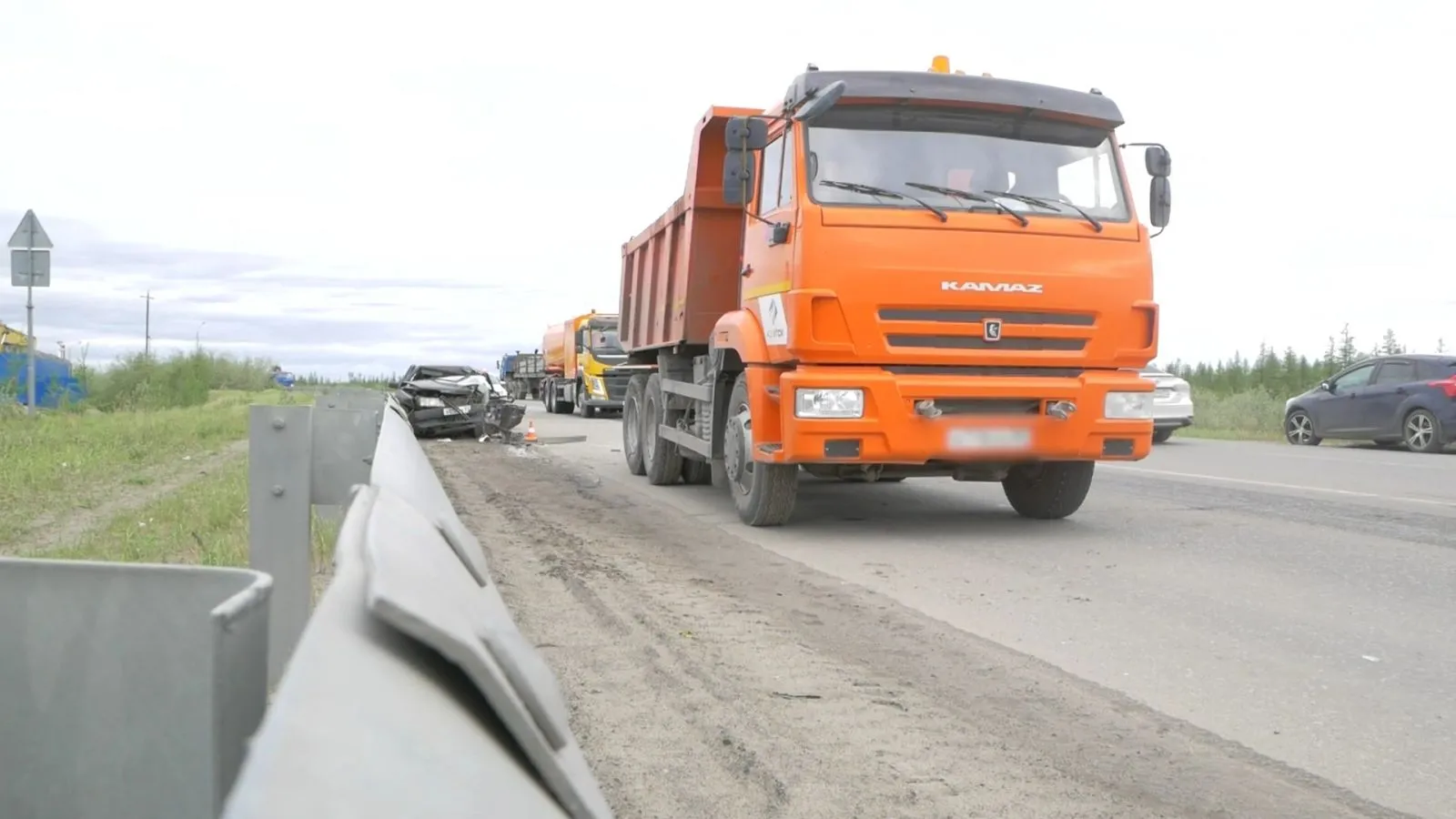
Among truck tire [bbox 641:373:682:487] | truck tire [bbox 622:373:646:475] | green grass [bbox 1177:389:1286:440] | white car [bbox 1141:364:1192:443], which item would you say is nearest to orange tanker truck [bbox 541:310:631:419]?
green grass [bbox 1177:389:1286:440]

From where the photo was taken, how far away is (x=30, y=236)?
1659 centimetres

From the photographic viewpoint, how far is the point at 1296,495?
11117 mm

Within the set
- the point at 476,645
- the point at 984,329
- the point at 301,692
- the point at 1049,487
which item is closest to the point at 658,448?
the point at 1049,487

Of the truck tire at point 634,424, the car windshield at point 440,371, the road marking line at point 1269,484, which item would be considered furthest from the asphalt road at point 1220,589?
the car windshield at point 440,371

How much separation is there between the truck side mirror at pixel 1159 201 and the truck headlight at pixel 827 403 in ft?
8.62

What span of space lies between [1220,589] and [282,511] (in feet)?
16.8

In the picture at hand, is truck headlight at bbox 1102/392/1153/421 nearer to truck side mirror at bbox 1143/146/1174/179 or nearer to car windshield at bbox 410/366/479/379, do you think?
truck side mirror at bbox 1143/146/1174/179

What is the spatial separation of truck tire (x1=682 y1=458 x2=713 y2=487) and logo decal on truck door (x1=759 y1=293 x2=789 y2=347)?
4.09 metres

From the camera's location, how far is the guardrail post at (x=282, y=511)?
11.0 ft

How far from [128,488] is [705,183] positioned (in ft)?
19.9

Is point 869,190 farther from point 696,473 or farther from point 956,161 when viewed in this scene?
point 696,473

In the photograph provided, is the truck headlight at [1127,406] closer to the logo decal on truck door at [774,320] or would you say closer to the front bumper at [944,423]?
the front bumper at [944,423]

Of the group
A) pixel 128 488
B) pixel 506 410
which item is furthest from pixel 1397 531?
pixel 506 410

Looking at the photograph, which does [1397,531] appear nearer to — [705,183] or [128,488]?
[705,183]
